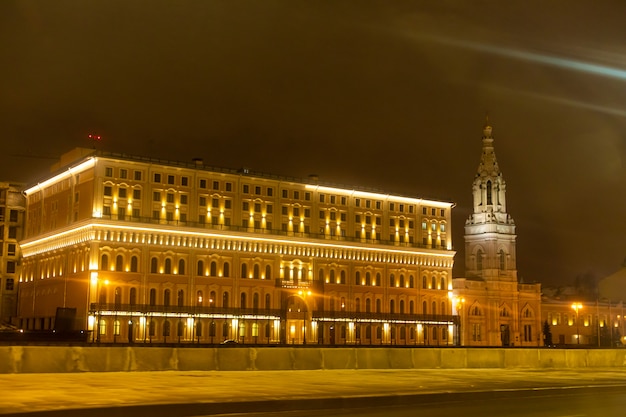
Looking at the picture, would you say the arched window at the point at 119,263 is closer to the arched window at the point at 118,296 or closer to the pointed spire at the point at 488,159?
the arched window at the point at 118,296

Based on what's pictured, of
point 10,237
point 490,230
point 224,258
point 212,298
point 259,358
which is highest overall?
point 490,230

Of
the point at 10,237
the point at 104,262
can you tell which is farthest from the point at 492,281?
the point at 10,237

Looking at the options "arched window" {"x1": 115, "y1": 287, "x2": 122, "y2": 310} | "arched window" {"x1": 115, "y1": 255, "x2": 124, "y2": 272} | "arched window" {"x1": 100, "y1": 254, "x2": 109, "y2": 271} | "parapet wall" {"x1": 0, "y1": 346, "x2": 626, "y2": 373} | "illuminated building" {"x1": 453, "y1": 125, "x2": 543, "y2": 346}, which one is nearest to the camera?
"parapet wall" {"x1": 0, "y1": 346, "x2": 626, "y2": 373}

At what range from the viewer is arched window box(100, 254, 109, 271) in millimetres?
81312

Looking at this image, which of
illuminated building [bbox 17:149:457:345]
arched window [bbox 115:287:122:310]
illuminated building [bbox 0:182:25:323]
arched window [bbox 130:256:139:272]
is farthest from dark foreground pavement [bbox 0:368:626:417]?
illuminated building [bbox 0:182:25:323]

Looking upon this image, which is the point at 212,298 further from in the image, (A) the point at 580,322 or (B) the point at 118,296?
(A) the point at 580,322

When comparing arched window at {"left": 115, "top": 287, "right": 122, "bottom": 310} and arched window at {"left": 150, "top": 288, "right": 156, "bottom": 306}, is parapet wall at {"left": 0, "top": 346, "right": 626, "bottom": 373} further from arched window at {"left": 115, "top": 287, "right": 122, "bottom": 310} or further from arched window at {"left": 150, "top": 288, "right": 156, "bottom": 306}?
arched window at {"left": 150, "top": 288, "right": 156, "bottom": 306}

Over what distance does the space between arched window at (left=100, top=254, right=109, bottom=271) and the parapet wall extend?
1977 inches

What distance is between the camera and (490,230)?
120 metres

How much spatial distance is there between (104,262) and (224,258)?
13.7 metres

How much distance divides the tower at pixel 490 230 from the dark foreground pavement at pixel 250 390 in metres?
83.9

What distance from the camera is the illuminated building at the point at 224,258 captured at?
271 ft

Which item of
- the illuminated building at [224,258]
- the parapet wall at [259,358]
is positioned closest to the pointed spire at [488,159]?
the illuminated building at [224,258]

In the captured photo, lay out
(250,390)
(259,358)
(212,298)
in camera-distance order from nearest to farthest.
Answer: (250,390) → (259,358) → (212,298)
